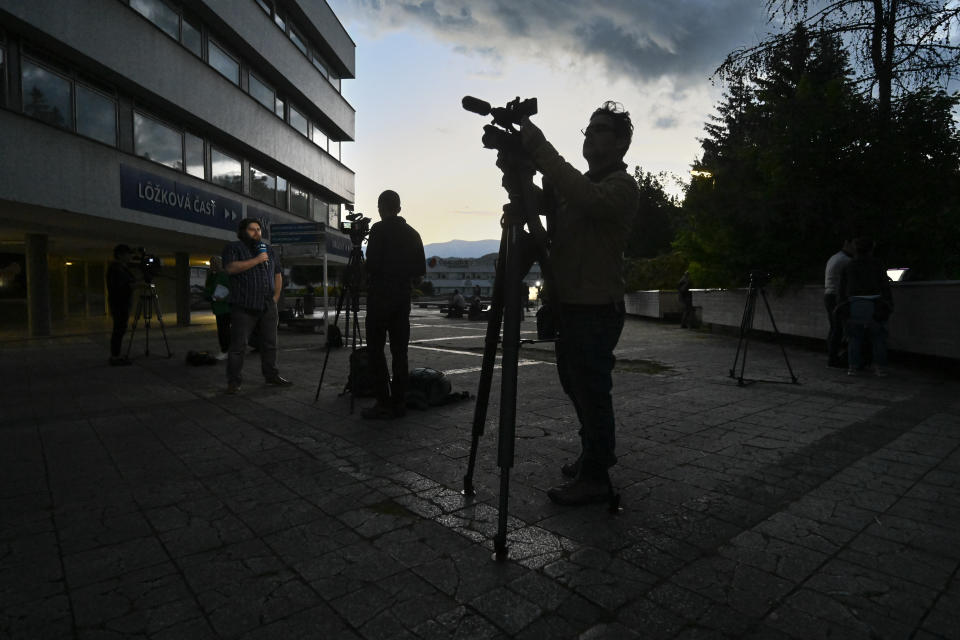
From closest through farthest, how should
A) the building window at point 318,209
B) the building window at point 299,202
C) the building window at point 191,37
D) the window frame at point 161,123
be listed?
the window frame at point 161,123 < the building window at point 191,37 < the building window at point 299,202 < the building window at point 318,209

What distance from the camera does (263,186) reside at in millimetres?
21484

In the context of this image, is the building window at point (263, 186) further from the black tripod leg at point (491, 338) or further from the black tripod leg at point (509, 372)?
the black tripod leg at point (509, 372)

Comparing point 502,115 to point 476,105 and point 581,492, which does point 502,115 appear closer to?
point 476,105

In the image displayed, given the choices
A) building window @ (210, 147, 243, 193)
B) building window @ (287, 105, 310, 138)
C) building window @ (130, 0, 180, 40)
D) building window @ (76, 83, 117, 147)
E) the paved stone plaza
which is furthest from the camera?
building window @ (287, 105, 310, 138)

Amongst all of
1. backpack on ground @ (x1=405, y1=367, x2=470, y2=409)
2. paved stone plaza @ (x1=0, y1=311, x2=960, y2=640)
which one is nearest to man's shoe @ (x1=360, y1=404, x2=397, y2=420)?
paved stone plaza @ (x1=0, y1=311, x2=960, y2=640)

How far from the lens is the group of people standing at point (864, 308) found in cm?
→ 704

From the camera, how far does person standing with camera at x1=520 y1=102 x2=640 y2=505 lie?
2668 millimetres

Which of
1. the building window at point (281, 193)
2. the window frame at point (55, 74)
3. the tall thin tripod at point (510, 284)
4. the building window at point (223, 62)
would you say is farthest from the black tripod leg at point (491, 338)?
the building window at point (281, 193)

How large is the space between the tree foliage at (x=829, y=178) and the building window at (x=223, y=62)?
15677 mm

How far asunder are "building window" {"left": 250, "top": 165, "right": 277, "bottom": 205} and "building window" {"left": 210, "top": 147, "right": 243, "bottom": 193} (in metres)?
0.95

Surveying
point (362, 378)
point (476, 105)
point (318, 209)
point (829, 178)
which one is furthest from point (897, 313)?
point (318, 209)

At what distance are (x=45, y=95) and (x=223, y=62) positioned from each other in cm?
772

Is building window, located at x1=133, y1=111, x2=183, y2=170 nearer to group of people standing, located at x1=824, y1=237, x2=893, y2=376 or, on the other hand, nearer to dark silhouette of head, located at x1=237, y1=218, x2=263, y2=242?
dark silhouette of head, located at x1=237, y1=218, x2=263, y2=242

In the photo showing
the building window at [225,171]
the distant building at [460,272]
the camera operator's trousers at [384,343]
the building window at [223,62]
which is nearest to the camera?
the camera operator's trousers at [384,343]
